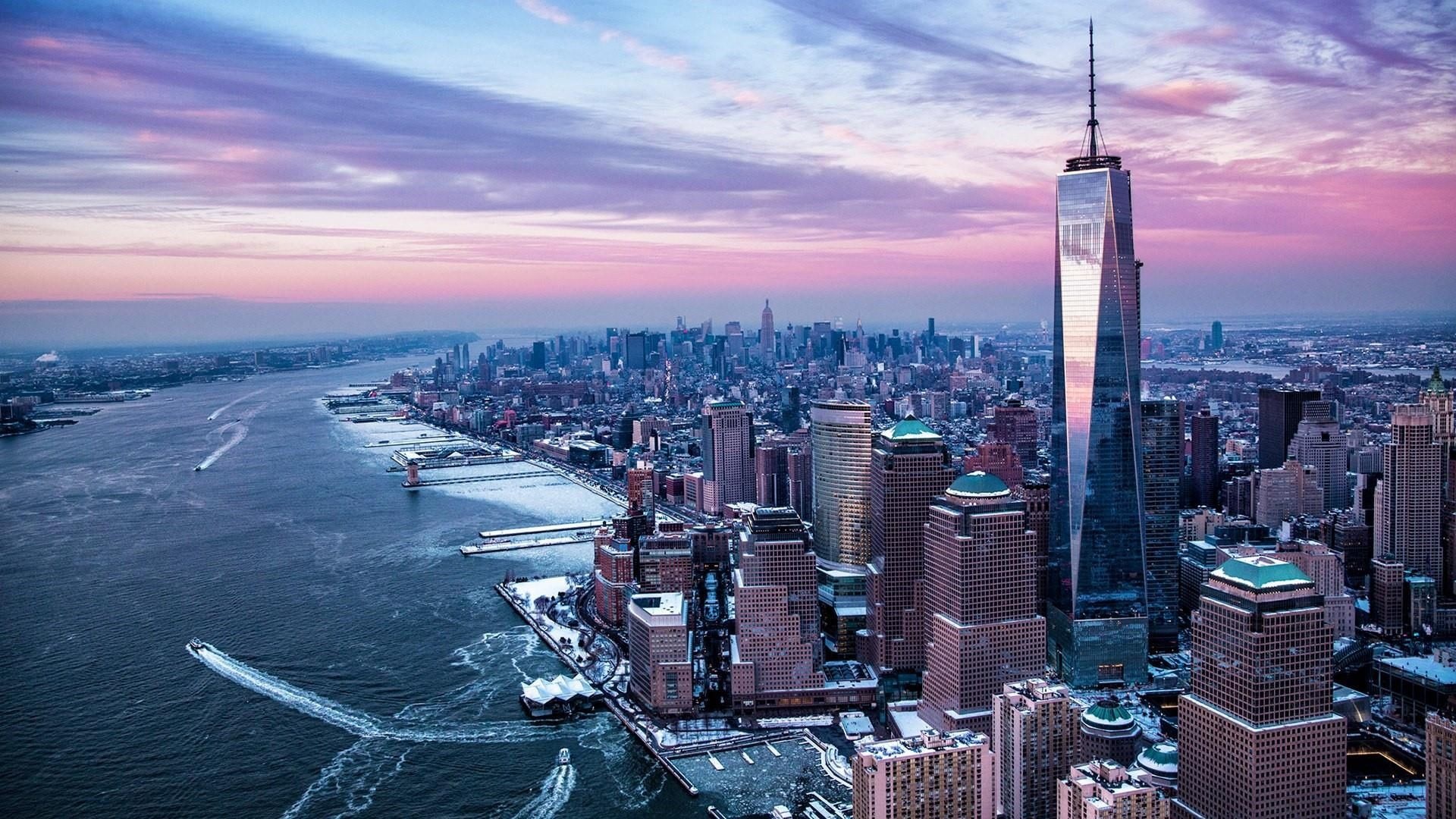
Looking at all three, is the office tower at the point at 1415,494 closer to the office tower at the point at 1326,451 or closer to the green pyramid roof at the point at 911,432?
the office tower at the point at 1326,451

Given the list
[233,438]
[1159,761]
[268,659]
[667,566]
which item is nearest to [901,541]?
[667,566]

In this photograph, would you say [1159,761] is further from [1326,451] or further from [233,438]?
[233,438]

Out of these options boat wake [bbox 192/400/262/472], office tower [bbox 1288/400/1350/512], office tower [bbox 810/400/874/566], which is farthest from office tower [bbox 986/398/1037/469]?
boat wake [bbox 192/400/262/472]

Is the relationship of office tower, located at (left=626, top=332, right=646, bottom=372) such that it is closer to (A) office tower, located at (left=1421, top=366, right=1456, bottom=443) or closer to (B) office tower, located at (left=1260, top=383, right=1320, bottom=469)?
(B) office tower, located at (left=1260, top=383, right=1320, bottom=469)

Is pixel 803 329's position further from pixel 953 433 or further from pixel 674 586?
pixel 674 586

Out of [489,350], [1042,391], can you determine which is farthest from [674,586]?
[489,350]
